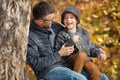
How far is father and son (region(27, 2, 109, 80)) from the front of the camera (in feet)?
15.3

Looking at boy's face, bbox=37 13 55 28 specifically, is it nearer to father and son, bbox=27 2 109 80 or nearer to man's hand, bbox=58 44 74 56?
father and son, bbox=27 2 109 80

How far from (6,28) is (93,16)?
5.99 meters

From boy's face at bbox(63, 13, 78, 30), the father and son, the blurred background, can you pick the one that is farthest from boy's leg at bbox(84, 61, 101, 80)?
the blurred background

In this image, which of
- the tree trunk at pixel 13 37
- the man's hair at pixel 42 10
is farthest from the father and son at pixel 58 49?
the tree trunk at pixel 13 37

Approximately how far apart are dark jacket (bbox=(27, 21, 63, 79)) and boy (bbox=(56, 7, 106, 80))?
0.15 metres

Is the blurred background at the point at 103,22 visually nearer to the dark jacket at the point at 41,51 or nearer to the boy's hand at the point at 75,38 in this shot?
the boy's hand at the point at 75,38

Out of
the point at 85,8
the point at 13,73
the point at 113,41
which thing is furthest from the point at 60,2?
the point at 13,73

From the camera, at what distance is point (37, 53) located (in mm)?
4684

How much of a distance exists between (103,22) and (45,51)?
17.8 ft

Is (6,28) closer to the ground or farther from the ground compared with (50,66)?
farther from the ground

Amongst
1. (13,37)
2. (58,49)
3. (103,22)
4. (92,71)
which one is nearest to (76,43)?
(58,49)

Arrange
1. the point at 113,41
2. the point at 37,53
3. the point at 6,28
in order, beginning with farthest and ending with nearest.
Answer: the point at 113,41 → the point at 37,53 → the point at 6,28

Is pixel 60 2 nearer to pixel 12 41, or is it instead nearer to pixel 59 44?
pixel 59 44

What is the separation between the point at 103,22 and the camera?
33.0ft
